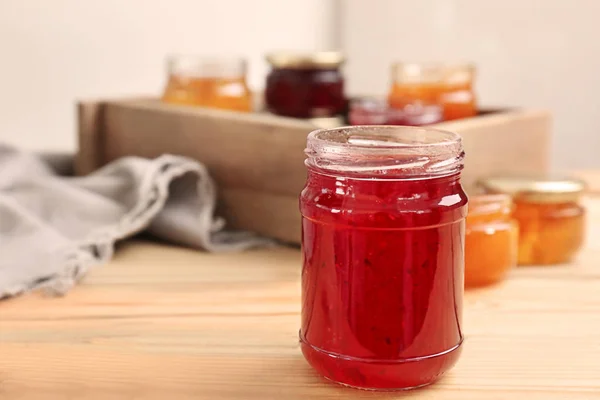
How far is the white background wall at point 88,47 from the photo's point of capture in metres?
1.47

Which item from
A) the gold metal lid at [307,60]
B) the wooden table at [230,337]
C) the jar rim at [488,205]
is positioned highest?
the gold metal lid at [307,60]

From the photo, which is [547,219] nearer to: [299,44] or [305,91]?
[305,91]

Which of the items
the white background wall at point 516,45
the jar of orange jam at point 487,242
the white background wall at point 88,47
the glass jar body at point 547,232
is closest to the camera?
the jar of orange jam at point 487,242

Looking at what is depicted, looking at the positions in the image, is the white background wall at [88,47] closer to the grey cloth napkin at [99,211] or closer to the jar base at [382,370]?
the grey cloth napkin at [99,211]

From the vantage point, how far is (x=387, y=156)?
67 cm

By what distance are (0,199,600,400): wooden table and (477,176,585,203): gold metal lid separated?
0.27ft

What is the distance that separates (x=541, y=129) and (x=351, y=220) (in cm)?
70

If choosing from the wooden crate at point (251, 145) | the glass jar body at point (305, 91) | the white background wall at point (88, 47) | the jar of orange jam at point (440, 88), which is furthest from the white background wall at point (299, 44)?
the jar of orange jam at point (440, 88)

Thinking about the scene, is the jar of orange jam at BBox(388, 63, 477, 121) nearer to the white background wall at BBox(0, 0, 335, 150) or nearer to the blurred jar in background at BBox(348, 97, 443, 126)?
the blurred jar in background at BBox(348, 97, 443, 126)

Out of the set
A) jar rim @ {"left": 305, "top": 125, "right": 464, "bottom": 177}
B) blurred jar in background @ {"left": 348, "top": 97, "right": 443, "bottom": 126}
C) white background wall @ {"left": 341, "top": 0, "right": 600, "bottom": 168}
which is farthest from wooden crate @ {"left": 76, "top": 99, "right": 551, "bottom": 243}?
white background wall @ {"left": 341, "top": 0, "right": 600, "bottom": 168}

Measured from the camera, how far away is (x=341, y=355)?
Result: 0.67 metres

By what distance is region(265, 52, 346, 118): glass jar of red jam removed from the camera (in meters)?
1.30

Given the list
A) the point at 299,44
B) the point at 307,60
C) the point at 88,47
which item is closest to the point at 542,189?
the point at 307,60

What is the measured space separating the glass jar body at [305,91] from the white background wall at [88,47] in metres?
0.40
